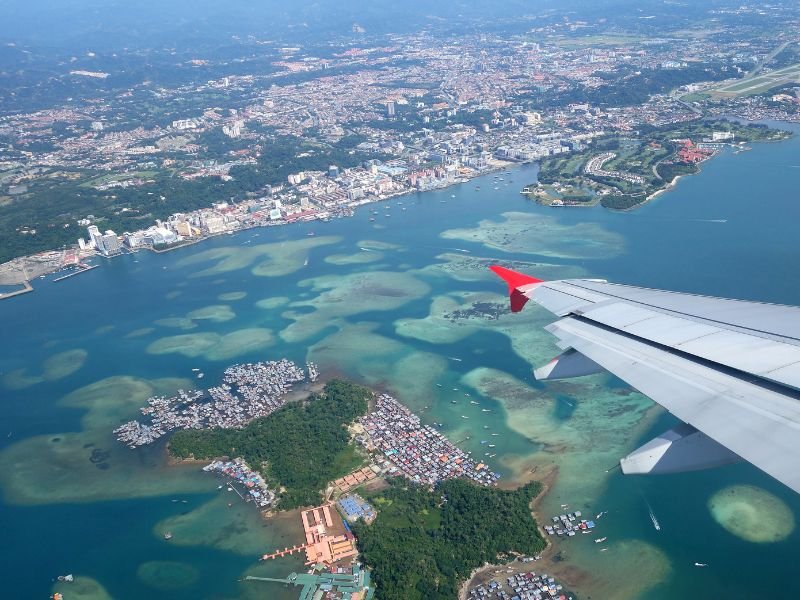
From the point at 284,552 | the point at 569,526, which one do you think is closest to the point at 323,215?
the point at 284,552

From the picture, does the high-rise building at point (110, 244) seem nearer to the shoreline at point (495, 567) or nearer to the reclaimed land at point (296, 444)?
the reclaimed land at point (296, 444)

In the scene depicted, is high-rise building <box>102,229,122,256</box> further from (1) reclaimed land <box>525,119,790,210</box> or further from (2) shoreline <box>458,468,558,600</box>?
(2) shoreline <box>458,468,558,600</box>

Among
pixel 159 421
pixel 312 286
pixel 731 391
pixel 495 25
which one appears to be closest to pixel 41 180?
pixel 312 286

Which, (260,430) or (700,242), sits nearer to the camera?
(260,430)

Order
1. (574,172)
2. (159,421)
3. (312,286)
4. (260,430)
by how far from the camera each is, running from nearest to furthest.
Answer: (260,430) → (159,421) → (312,286) → (574,172)

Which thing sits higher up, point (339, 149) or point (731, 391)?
point (731, 391)

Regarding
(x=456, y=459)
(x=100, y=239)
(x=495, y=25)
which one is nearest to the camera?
(x=456, y=459)

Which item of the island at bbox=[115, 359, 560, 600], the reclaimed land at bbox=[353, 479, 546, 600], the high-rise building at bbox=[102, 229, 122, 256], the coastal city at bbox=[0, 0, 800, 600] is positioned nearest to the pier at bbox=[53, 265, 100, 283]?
the coastal city at bbox=[0, 0, 800, 600]

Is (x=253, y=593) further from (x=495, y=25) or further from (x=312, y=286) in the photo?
(x=495, y=25)

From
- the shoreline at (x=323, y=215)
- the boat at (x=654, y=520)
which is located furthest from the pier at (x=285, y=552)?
the shoreline at (x=323, y=215)
